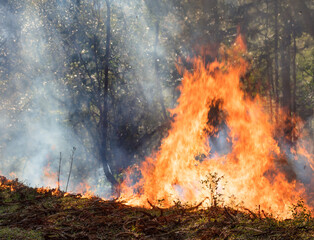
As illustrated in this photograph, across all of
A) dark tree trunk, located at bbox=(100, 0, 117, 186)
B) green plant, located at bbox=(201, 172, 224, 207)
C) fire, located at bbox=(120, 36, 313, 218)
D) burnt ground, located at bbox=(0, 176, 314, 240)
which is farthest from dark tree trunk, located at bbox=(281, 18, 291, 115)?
burnt ground, located at bbox=(0, 176, 314, 240)

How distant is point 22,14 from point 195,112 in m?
13.0

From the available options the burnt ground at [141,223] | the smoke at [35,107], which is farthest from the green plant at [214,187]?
the smoke at [35,107]

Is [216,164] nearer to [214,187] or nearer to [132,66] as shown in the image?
[214,187]

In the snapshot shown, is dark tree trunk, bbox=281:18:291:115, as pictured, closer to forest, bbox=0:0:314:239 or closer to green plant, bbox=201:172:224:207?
forest, bbox=0:0:314:239

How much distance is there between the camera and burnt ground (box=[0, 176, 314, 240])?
4223 mm

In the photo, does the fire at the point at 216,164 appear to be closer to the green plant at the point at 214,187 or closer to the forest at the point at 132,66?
the green plant at the point at 214,187

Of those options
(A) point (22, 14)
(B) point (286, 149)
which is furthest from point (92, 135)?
(B) point (286, 149)

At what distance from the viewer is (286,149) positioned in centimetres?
1780

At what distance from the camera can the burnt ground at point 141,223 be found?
4223 mm

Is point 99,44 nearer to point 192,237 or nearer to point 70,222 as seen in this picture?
point 70,222

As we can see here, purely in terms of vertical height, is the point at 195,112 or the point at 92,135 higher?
the point at 92,135

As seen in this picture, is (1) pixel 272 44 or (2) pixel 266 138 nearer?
(2) pixel 266 138

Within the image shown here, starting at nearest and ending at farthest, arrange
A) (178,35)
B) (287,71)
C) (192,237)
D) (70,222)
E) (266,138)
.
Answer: (192,237) → (70,222) → (266,138) → (178,35) → (287,71)

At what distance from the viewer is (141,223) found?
5.02 meters
